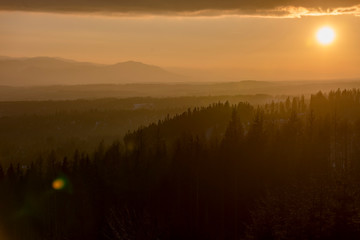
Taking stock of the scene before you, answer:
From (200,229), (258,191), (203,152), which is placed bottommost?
(200,229)

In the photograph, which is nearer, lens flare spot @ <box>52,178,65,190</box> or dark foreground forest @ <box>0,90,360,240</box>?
dark foreground forest @ <box>0,90,360,240</box>

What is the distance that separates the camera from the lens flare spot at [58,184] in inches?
3981

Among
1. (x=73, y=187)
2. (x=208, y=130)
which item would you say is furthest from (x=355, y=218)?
(x=208, y=130)

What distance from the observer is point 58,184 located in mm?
101812

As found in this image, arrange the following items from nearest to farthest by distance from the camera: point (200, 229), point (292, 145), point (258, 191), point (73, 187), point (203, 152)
Answer: point (200, 229)
point (258, 191)
point (73, 187)
point (203, 152)
point (292, 145)

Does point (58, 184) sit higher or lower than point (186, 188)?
lower

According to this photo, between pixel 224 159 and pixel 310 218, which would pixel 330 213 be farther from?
pixel 224 159

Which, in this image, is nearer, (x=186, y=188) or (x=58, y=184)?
(x=186, y=188)

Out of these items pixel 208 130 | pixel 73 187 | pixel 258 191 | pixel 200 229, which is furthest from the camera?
pixel 208 130

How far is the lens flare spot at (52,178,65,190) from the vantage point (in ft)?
332

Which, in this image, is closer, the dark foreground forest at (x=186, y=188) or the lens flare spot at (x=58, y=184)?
the dark foreground forest at (x=186, y=188)

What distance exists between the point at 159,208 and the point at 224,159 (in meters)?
21.4

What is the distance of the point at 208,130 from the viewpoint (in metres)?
172

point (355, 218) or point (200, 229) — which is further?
point (200, 229)
